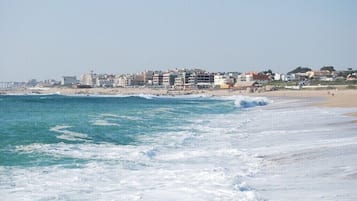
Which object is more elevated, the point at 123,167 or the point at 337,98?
the point at 123,167

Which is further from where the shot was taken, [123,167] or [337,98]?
[337,98]

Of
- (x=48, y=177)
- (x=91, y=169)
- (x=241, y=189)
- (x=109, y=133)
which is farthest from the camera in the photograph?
(x=109, y=133)

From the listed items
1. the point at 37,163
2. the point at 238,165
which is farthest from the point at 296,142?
the point at 37,163

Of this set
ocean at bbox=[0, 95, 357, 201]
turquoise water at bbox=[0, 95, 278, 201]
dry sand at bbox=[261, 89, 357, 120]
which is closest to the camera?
ocean at bbox=[0, 95, 357, 201]

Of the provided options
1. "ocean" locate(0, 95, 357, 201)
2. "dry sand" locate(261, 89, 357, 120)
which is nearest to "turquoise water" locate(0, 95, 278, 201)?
"ocean" locate(0, 95, 357, 201)

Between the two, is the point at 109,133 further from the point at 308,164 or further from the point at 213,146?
the point at 308,164

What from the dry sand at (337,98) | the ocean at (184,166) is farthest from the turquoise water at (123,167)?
the dry sand at (337,98)

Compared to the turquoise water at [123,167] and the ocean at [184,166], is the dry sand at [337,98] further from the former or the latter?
the turquoise water at [123,167]

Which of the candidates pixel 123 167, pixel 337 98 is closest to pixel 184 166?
pixel 123 167

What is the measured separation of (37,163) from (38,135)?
8853 mm

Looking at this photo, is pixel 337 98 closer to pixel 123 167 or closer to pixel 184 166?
pixel 184 166

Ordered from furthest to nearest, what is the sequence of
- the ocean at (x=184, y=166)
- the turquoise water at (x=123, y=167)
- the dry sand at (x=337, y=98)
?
the dry sand at (x=337, y=98)
the turquoise water at (x=123, y=167)
the ocean at (x=184, y=166)

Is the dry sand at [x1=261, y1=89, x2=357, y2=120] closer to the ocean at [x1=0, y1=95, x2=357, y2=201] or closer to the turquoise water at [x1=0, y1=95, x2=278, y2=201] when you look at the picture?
the ocean at [x1=0, y1=95, x2=357, y2=201]

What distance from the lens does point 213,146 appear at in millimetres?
18688
